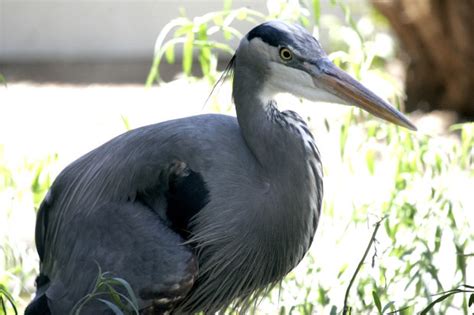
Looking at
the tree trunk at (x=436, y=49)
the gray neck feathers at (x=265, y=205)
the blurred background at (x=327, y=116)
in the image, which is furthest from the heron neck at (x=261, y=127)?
the tree trunk at (x=436, y=49)

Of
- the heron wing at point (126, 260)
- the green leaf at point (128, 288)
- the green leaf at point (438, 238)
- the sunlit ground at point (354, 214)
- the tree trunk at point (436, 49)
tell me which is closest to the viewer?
the green leaf at point (128, 288)

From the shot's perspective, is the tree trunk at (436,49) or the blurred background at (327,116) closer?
the blurred background at (327,116)

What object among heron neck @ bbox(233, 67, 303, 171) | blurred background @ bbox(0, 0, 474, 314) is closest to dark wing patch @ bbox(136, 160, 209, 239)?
heron neck @ bbox(233, 67, 303, 171)

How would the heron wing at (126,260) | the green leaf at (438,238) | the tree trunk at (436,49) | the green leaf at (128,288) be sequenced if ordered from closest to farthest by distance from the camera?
the green leaf at (128,288)
the heron wing at (126,260)
the green leaf at (438,238)
the tree trunk at (436,49)

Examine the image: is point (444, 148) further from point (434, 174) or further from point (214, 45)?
point (214, 45)

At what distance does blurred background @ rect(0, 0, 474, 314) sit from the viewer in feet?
12.1

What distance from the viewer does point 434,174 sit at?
3.96 meters

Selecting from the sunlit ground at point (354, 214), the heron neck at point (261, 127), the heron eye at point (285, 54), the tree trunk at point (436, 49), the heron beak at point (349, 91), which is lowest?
the tree trunk at point (436, 49)

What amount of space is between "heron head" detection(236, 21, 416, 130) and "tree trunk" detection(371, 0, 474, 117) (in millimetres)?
4579

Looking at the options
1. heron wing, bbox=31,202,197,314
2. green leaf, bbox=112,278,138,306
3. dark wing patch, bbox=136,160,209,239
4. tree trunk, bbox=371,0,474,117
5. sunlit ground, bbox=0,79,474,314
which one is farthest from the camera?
tree trunk, bbox=371,0,474,117

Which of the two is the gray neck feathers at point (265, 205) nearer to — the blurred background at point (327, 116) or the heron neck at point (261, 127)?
the heron neck at point (261, 127)

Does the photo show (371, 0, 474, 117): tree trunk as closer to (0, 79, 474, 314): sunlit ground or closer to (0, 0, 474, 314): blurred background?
(0, 0, 474, 314): blurred background

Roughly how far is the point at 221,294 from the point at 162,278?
1.29ft

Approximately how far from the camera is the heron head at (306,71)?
10.1ft
